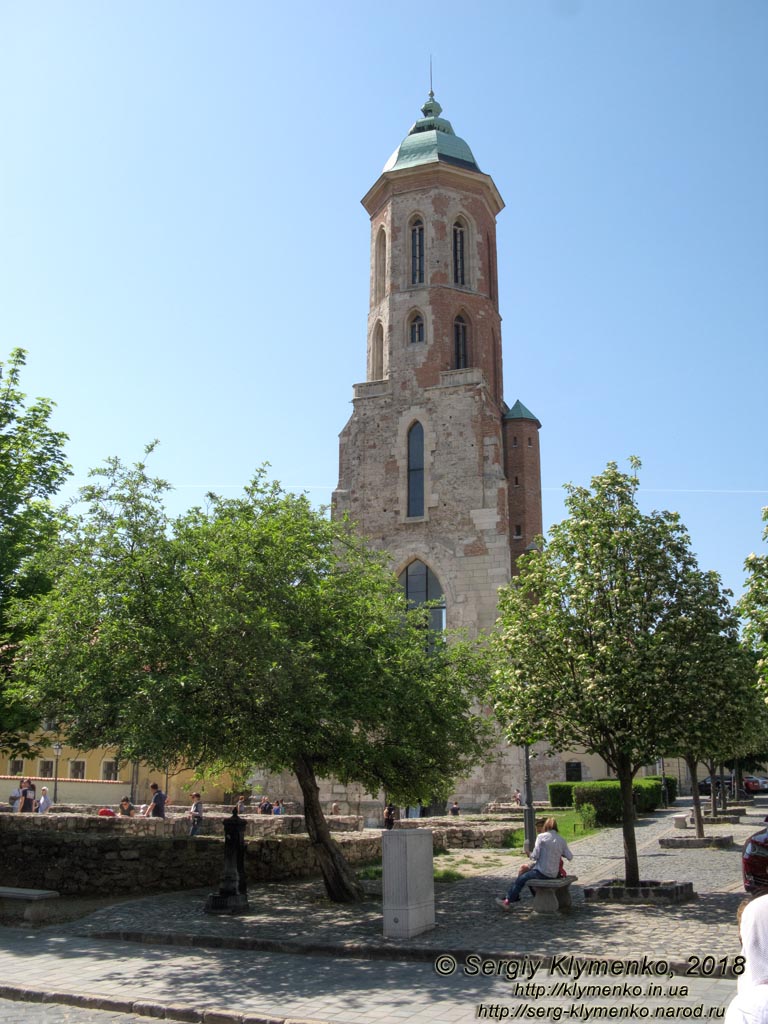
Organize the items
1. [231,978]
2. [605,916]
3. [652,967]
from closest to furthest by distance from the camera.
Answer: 1. [652,967]
2. [231,978]
3. [605,916]

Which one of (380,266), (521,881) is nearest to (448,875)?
(521,881)

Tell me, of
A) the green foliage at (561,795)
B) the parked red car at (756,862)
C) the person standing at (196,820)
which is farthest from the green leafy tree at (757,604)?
the green foliage at (561,795)

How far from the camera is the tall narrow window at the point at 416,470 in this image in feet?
115

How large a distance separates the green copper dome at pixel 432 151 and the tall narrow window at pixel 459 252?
270cm

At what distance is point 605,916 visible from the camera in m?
11.5

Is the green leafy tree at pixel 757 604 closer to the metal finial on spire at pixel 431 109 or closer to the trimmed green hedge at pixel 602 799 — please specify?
the trimmed green hedge at pixel 602 799

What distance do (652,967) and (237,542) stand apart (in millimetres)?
7536

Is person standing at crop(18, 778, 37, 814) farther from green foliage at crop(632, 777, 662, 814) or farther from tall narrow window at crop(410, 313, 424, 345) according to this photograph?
tall narrow window at crop(410, 313, 424, 345)

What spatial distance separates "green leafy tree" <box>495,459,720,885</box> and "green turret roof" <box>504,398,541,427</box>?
80.8 ft

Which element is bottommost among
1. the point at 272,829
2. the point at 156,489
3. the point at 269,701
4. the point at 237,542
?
the point at 272,829

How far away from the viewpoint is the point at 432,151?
1534 inches

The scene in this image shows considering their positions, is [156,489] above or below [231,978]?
above

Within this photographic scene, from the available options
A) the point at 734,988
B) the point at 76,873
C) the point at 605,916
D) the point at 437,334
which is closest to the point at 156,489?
the point at 76,873

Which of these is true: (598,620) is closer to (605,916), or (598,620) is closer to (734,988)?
(605,916)
